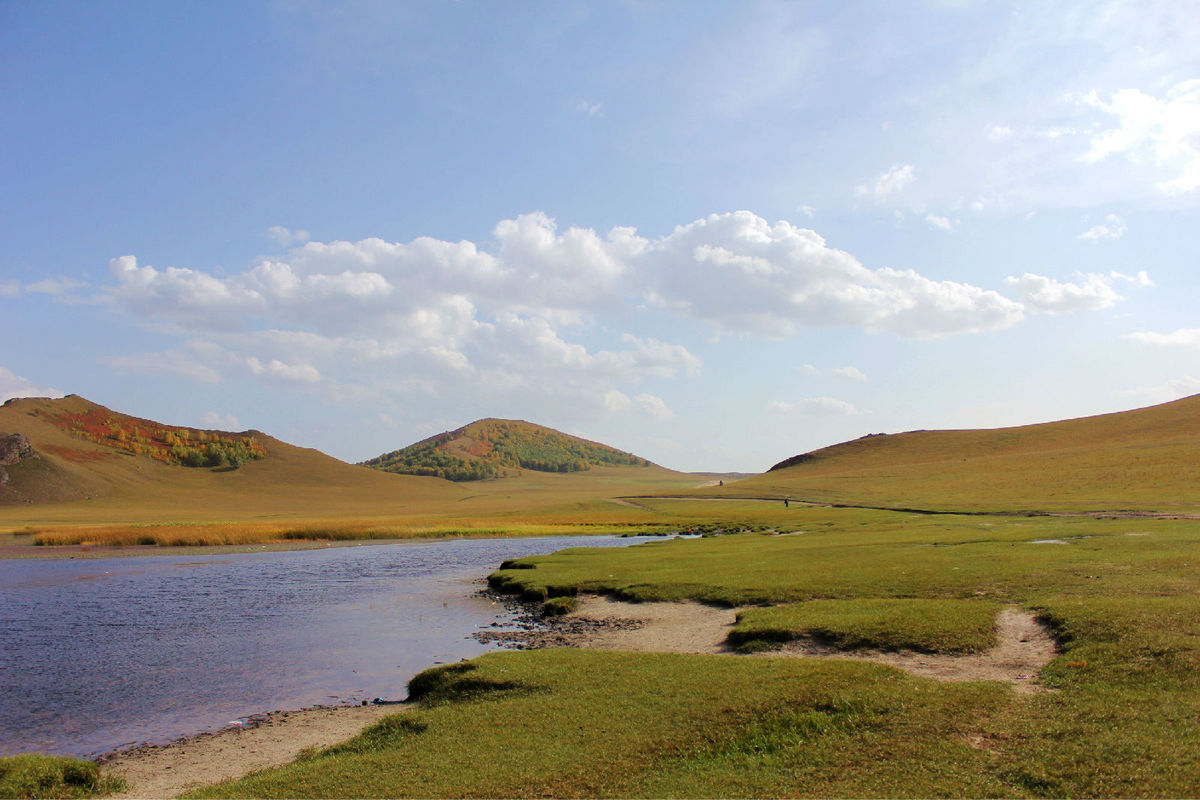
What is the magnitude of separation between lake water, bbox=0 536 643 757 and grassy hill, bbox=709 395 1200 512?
175ft

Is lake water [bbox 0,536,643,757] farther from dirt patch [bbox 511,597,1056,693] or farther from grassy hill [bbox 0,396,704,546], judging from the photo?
grassy hill [bbox 0,396,704,546]

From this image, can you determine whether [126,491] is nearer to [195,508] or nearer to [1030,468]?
[195,508]

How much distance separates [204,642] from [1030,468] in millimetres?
109272

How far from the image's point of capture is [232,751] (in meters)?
15.1

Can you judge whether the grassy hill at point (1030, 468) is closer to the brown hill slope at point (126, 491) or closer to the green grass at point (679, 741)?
the green grass at point (679, 741)

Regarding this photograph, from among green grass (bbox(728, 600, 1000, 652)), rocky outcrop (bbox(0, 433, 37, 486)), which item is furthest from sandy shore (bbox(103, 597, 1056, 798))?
rocky outcrop (bbox(0, 433, 37, 486))

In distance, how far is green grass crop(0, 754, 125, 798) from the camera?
1250cm

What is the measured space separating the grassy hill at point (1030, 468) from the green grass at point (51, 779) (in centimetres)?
6346

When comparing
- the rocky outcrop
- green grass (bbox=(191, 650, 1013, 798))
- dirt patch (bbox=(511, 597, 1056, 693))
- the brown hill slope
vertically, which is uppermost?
the rocky outcrop

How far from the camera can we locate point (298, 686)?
20.4 metres

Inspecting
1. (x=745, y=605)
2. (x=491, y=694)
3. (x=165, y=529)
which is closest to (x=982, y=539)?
(x=745, y=605)

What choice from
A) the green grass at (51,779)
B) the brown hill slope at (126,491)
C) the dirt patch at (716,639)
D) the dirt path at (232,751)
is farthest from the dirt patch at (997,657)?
the brown hill slope at (126,491)

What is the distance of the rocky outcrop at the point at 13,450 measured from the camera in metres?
150

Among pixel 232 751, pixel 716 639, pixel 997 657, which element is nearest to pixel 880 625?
pixel 997 657
